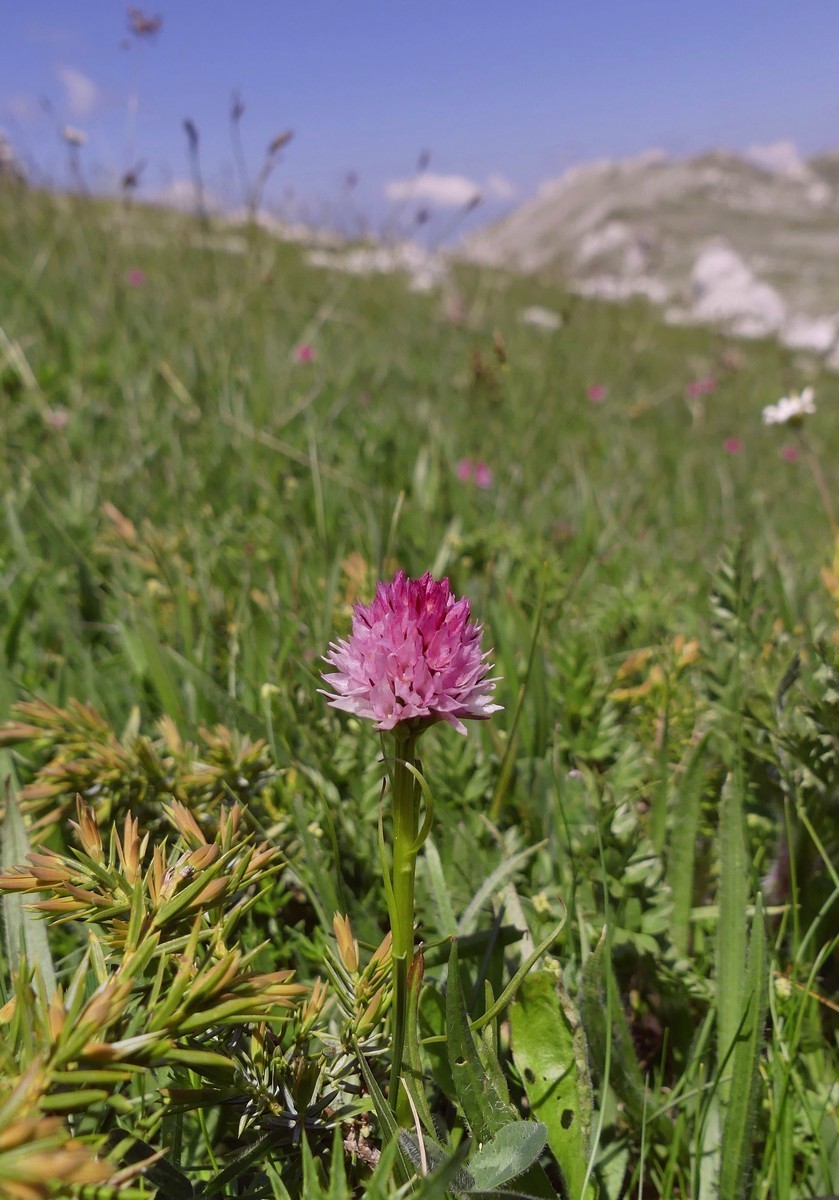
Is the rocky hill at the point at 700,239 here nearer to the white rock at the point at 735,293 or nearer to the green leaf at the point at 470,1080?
the white rock at the point at 735,293

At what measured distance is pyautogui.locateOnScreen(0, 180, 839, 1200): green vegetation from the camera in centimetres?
68

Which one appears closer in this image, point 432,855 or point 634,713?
point 432,855

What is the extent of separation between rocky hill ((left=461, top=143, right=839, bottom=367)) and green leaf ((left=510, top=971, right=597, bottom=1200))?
6944 millimetres

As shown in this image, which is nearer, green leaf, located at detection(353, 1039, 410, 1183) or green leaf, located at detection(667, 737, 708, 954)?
green leaf, located at detection(353, 1039, 410, 1183)

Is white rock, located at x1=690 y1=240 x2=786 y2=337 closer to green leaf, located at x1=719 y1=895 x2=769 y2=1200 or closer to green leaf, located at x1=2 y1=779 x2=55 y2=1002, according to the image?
green leaf, located at x1=719 y1=895 x2=769 y2=1200

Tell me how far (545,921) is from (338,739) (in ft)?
1.49

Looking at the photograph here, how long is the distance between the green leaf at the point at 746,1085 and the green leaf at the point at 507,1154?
253 millimetres

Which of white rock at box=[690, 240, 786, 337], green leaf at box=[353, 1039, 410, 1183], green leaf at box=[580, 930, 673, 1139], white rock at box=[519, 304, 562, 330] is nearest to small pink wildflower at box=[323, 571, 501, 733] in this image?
green leaf at box=[353, 1039, 410, 1183]

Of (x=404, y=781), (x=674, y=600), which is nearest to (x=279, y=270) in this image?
(x=674, y=600)

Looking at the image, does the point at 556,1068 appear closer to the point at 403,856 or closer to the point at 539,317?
the point at 403,856

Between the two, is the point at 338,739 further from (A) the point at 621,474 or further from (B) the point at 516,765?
(A) the point at 621,474

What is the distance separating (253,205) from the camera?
2439 mm

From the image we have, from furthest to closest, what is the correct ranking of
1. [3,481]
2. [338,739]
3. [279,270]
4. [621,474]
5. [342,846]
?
[279,270], [621,474], [3,481], [338,739], [342,846]

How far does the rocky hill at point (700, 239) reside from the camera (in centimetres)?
1303
